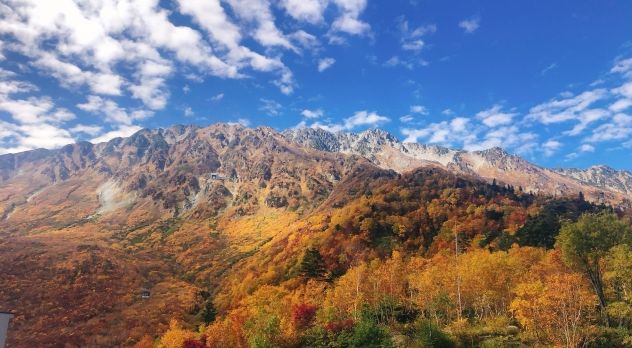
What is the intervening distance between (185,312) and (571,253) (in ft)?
517

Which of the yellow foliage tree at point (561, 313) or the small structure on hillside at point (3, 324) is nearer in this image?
the small structure on hillside at point (3, 324)

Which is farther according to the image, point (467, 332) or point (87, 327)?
point (87, 327)

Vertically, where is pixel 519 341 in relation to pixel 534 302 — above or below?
below

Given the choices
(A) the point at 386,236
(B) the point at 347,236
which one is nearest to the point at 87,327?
(B) the point at 347,236

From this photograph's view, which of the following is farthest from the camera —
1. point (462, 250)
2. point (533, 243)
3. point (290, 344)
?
point (462, 250)

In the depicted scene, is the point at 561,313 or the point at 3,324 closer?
the point at 3,324

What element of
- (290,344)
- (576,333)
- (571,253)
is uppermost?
(571,253)

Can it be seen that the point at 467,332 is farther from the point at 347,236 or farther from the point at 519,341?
the point at 347,236

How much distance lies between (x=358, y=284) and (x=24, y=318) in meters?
152

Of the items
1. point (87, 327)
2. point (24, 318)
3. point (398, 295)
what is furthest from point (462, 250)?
point (24, 318)

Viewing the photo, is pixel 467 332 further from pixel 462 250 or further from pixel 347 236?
pixel 347 236

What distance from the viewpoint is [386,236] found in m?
188

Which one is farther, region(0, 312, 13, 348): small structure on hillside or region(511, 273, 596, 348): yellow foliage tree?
region(511, 273, 596, 348): yellow foliage tree

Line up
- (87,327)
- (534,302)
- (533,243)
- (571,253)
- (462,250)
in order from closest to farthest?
1. (534,302)
2. (571,253)
3. (533,243)
4. (462,250)
5. (87,327)
